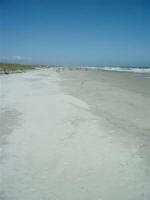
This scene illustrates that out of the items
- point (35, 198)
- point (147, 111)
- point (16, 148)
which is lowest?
point (35, 198)

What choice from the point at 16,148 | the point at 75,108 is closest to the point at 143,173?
the point at 16,148

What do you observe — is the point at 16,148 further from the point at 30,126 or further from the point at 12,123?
the point at 12,123

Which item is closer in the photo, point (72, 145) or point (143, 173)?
point (143, 173)

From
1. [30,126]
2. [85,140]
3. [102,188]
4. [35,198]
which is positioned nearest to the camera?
[35,198]

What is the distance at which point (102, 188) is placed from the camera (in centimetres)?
243

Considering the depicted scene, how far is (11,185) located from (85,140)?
78.6 inches

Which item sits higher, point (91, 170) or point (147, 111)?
point (147, 111)

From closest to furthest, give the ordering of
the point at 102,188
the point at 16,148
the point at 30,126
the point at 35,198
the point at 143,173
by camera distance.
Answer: the point at 35,198 < the point at 102,188 < the point at 143,173 < the point at 16,148 < the point at 30,126

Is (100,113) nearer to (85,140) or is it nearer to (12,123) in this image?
(85,140)

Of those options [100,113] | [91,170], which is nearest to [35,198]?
[91,170]

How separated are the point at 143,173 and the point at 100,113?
3.30 metres

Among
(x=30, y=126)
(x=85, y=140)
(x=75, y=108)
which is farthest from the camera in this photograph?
(x=75, y=108)

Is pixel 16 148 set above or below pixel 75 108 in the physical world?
below

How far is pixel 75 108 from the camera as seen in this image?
644 cm
